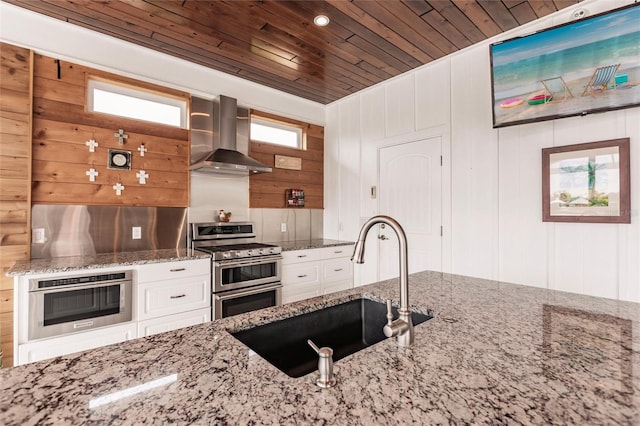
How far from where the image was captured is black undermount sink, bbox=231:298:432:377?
44.9 inches

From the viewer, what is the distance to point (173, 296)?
2.42 metres

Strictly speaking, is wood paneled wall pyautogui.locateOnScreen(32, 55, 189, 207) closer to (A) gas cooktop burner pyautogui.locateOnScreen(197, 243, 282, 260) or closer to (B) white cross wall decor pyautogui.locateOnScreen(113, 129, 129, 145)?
(B) white cross wall decor pyautogui.locateOnScreen(113, 129, 129, 145)

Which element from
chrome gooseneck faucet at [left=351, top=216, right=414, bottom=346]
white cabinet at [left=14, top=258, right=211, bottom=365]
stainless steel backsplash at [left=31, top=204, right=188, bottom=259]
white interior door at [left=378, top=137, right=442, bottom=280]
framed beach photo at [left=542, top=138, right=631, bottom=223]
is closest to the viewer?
chrome gooseneck faucet at [left=351, top=216, right=414, bottom=346]

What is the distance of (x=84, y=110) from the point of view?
2594 mm

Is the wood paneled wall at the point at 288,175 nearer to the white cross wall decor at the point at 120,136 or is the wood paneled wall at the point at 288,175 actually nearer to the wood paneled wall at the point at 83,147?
the wood paneled wall at the point at 83,147

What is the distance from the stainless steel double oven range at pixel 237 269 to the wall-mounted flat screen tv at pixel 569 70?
242 cm

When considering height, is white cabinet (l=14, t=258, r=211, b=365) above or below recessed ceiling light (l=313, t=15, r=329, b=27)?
below

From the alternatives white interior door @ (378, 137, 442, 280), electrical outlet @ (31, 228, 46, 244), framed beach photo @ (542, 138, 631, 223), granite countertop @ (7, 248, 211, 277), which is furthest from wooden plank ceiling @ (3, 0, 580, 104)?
granite countertop @ (7, 248, 211, 277)

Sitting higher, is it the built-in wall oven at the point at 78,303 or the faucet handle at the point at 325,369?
the faucet handle at the point at 325,369

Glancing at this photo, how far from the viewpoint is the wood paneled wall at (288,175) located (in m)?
3.71

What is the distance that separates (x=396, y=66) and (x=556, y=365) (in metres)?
3.06

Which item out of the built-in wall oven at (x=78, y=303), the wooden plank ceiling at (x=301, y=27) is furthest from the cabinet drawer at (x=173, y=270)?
the wooden plank ceiling at (x=301, y=27)

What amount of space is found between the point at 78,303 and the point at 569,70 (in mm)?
3720

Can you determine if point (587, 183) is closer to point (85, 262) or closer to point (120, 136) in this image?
point (85, 262)
